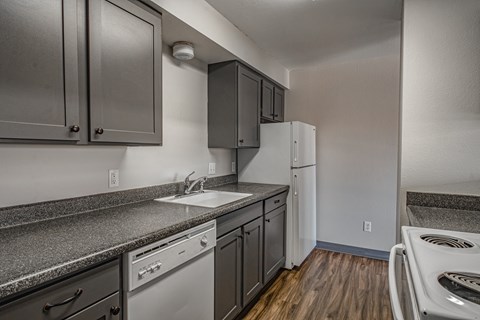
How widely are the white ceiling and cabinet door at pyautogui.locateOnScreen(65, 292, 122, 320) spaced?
1.92m

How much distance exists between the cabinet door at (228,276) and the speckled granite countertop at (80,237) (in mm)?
242

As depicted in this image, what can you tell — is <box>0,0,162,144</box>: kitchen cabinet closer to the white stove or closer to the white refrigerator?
the white stove

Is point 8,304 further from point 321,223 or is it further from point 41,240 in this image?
point 321,223

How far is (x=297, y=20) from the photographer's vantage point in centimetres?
228

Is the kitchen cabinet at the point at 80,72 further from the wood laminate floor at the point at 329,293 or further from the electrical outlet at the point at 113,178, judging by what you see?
the wood laminate floor at the point at 329,293

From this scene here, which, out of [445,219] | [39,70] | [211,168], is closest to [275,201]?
[211,168]

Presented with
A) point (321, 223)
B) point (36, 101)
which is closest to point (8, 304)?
point (36, 101)

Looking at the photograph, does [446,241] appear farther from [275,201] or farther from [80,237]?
[275,201]

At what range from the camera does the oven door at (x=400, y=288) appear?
0.74 metres

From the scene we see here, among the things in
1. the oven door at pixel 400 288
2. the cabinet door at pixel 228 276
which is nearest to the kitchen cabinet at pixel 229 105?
the cabinet door at pixel 228 276

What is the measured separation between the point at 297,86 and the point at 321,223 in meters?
1.77

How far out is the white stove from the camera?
572mm

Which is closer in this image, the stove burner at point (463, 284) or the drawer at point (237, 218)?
the stove burner at point (463, 284)

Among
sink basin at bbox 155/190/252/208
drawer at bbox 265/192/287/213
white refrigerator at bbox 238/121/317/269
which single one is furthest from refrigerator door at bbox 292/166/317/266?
sink basin at bbox 155/190/252/208
